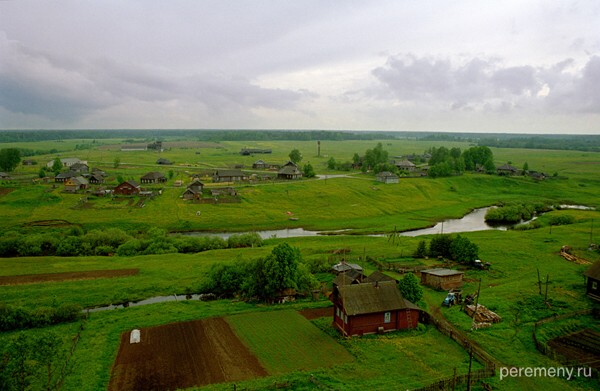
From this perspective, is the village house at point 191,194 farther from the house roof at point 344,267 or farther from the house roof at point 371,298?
the house roof at point 371,298

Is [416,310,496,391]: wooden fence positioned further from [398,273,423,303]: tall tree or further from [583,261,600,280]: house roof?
[583,261,600,280]: house roof

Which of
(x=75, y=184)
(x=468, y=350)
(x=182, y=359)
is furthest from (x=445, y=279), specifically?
(x=75, y=184)

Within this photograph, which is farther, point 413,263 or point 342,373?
point 413,263

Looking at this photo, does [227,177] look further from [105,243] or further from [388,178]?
[105,243]

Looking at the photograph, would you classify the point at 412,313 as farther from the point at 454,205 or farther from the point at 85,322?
the point at 454,205

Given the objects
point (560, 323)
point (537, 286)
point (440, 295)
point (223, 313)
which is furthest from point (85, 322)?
point (537, 286)
